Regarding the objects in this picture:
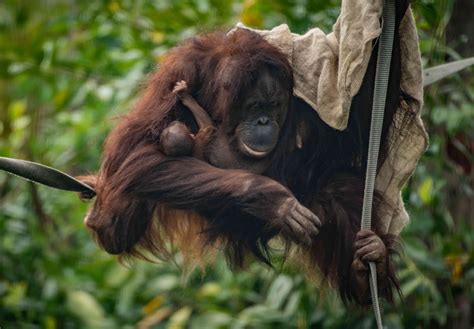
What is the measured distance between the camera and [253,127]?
8.80ft

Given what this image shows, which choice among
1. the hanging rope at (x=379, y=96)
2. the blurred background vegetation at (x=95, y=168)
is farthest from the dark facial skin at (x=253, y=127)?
the blurred background vegetation at (x=95, y=168)

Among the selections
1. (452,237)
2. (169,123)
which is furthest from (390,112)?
(452,237)

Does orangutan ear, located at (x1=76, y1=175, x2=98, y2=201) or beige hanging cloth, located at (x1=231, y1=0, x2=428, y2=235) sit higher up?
beige hanging cloth, located at (x1=231, y1=0, x2=428, y2=235)

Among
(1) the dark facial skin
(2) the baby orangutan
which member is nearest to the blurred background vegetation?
(1) the dark facial skin

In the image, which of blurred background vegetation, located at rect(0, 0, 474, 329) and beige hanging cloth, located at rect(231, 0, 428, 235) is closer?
beige hanging cloth, located at rect(231, 0, 428, 235)

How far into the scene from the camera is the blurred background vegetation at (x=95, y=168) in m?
4.40

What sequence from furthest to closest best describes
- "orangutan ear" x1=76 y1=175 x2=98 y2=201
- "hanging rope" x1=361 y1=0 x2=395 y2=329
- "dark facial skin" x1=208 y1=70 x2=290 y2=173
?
"orangutan ear" x1=76 y1=175 x2=98 y2=201 → "dark facial skin" x1=208 y1=70 x2=290 y2=173 → "hanging rope" x1=361 y1=0 x2=395 y2=329

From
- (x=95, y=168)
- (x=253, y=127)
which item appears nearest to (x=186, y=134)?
(x=253, y=127)

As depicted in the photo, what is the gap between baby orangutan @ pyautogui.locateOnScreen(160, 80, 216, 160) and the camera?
272cm

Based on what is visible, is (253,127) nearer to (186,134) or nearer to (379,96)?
(186,134)

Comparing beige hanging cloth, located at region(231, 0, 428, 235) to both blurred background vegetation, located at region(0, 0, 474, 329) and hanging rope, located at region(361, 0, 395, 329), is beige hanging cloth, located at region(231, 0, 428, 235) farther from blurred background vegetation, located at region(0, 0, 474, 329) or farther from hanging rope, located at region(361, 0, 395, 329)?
blurred background vegetation, located at region(0, 0, 474, 329)

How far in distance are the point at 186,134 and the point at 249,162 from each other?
0.64 ft

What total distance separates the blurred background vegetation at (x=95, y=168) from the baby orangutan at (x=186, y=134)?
1248 mm

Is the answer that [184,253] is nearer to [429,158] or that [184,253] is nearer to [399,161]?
[399,161]
